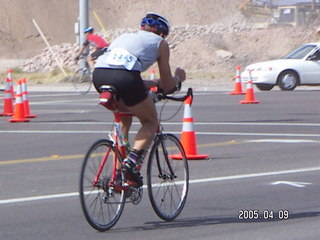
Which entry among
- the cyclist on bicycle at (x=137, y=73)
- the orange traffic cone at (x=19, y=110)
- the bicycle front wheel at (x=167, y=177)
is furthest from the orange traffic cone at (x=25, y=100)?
the cyclist on bicycle at (x=137, y=73)

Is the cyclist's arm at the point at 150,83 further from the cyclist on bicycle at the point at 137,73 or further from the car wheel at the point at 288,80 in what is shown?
the car wheel at the point at 288,80

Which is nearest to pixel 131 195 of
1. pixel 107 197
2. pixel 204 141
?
pixel 107 197

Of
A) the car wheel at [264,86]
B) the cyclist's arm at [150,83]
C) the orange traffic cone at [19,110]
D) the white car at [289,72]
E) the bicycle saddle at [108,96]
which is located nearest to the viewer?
the bicycle saddle at [108,96]

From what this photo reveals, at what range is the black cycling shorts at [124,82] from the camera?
7.78 meters

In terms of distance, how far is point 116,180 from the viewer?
7.93 meters

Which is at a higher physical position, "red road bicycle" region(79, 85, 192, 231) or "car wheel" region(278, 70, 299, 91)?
"car wheel" region(278, 70, 299, 91)

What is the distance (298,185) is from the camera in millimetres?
10547

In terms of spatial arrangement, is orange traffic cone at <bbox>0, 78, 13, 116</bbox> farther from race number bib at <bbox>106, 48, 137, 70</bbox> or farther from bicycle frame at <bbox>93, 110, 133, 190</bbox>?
race number bib at <bbox>106, 48, 137, 70</bbox>

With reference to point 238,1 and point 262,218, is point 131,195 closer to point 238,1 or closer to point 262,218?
point 262,218

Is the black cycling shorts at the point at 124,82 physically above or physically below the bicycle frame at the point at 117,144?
above

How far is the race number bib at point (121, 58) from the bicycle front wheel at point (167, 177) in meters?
0.91

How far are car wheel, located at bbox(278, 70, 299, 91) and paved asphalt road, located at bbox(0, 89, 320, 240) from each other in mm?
8796

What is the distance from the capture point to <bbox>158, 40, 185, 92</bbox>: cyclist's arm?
8.00m

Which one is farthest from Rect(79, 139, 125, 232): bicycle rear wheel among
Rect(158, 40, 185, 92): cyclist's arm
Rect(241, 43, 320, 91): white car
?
Rect(241, 43, 320, 91): white car
